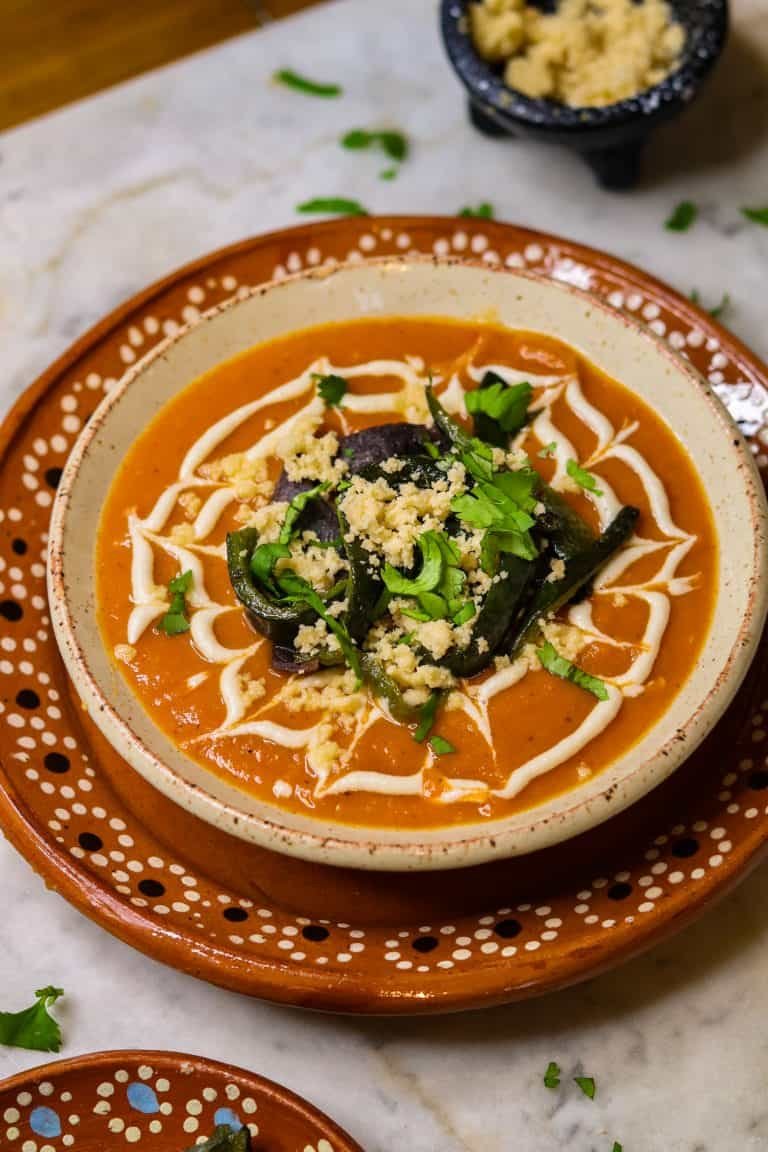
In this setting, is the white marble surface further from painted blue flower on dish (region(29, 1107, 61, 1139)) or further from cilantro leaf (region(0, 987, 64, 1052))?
painted blue flower on dish (region(29, 1107, 61, 1139))

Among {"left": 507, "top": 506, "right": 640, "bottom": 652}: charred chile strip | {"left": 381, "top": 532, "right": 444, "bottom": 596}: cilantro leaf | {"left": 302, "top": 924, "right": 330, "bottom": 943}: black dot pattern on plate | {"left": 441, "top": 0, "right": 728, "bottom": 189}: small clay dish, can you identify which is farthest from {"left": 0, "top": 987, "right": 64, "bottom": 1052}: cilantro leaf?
{"left": 441, "top": 0, "right": 728, "bottom": 189}: small clay dish

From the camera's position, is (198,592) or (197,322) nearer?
(198,592)

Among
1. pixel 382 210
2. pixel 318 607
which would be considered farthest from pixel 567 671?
pixel 382 210

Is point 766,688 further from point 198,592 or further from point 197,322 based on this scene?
point 197,322

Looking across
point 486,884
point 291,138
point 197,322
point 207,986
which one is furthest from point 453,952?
point 291,138

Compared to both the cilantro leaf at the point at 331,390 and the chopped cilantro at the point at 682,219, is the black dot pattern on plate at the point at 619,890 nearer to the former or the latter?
the cilantro leaf at the point at 331,390

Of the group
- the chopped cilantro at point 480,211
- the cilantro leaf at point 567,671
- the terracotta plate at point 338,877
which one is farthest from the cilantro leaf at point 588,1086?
the chopped cilantro at point 480,211

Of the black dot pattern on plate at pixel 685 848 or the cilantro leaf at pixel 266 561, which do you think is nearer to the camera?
the black dot pattern on plate at pixel 685 848
